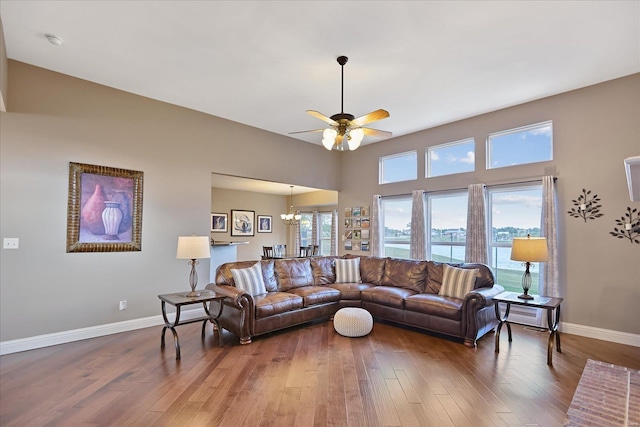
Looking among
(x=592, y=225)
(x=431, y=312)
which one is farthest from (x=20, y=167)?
(x=592, y=225)

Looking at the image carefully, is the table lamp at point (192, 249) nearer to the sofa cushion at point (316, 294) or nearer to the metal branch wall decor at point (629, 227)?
the sofa cushion at point (316, 294)

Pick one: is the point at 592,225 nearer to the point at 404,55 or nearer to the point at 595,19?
the point at 595,19

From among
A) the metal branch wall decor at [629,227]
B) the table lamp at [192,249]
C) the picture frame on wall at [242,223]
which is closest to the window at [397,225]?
the metal branch wall decor at [629,227]

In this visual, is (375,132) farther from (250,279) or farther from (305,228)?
(305,228)

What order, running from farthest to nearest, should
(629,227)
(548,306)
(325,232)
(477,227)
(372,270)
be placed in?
1. (325,232)
2. (372,270)
3. (477,227)
4. (629,227)
5. (548,306)

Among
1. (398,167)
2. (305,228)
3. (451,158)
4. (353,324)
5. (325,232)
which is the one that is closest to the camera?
(353,324)

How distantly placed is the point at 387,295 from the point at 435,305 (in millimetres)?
755

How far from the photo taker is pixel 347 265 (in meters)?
5.66

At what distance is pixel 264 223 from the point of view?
10.7 m

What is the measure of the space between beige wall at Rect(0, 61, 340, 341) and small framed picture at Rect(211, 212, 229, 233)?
428 cm

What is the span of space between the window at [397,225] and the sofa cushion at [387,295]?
5.03ft

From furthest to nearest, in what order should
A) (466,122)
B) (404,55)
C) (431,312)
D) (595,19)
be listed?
1. (466,122)
2. (431,312)
3. (404,55)
4. (595,19)

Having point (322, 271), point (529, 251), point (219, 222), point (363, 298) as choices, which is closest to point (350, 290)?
point (363, 298)

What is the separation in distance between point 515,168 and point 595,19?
2.34 metres
